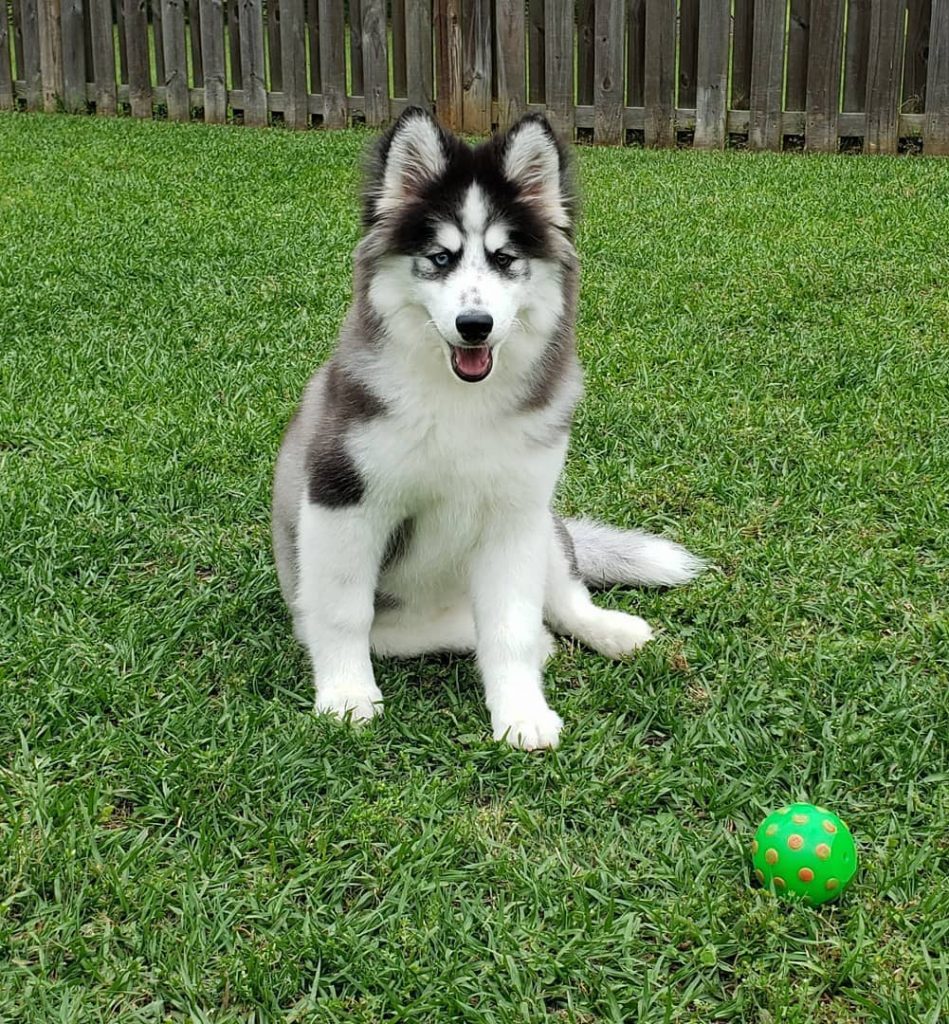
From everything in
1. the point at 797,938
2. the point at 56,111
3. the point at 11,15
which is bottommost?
the point at 797,938

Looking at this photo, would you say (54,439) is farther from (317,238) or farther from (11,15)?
(11,15)

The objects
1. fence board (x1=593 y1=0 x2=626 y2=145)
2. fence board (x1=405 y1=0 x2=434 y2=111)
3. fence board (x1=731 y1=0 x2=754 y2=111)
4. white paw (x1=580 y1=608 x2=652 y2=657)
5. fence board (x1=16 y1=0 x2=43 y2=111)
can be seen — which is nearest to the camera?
white paw (x1=580 y1=608 x2=652 y2=657)

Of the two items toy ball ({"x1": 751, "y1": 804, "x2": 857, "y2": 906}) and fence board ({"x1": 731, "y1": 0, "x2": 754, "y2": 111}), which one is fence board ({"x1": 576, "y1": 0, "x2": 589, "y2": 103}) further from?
toy ball ({"x1": 751, "y1": 804, "x2": 857, "y2": 906})

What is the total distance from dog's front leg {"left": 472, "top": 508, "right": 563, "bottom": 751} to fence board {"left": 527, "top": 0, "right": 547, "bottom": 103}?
8099 millimetres

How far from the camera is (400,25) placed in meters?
10.5

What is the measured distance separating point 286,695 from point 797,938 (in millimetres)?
1418

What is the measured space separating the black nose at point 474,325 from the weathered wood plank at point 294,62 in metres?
8.89

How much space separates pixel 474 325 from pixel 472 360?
121 millimetres

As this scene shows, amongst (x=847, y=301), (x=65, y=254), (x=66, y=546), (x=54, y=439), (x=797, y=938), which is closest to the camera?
(x=797, y=938)

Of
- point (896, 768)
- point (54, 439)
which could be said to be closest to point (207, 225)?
point (54, 439)

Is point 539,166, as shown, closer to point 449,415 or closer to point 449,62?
point 449,415

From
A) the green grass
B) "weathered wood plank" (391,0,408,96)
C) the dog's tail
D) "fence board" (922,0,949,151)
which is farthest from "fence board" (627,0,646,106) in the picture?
the dog's tail

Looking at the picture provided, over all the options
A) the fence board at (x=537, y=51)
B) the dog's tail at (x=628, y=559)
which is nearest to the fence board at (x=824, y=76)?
the fence board at (x=537, y=51)

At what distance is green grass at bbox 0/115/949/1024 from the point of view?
2223mm
